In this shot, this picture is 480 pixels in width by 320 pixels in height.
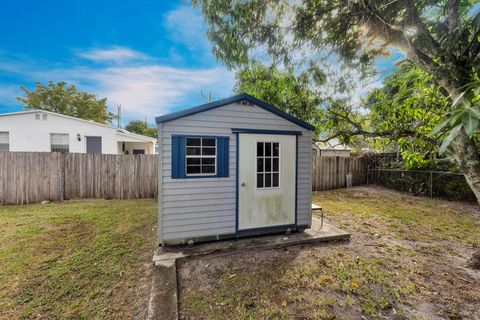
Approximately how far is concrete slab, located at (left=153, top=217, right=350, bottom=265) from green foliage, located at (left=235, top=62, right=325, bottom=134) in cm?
284

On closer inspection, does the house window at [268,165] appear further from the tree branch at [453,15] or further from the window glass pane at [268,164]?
the tree branch at [453,15]

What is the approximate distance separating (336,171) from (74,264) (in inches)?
420

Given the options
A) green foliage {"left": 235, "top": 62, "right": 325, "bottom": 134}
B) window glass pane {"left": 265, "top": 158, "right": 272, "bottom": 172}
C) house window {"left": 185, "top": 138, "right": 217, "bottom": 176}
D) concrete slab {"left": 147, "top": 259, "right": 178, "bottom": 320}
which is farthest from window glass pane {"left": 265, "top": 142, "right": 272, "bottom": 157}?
concrete slab {"left": 147, "top": 259, "right": 178, "bottom": 320}

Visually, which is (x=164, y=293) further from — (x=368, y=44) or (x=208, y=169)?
(x=368, y=44)

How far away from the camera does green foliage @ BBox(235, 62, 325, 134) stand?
4.87m

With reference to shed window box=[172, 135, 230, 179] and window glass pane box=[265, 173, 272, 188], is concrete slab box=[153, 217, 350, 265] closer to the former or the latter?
window glass pane box=[265, 173, 272, 188]

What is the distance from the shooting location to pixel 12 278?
8.89ft

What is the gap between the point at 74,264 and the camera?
309 centimetres

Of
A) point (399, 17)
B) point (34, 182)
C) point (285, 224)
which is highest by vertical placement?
point (399, 17)

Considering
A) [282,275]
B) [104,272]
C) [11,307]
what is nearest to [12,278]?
[11,307]

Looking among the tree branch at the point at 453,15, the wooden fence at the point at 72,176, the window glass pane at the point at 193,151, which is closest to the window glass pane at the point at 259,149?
the window glass pane at the point at 193,151

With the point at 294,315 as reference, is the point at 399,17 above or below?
above

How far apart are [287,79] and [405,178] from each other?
7493 mm

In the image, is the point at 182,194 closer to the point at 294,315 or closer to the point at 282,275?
the point at 282,275
